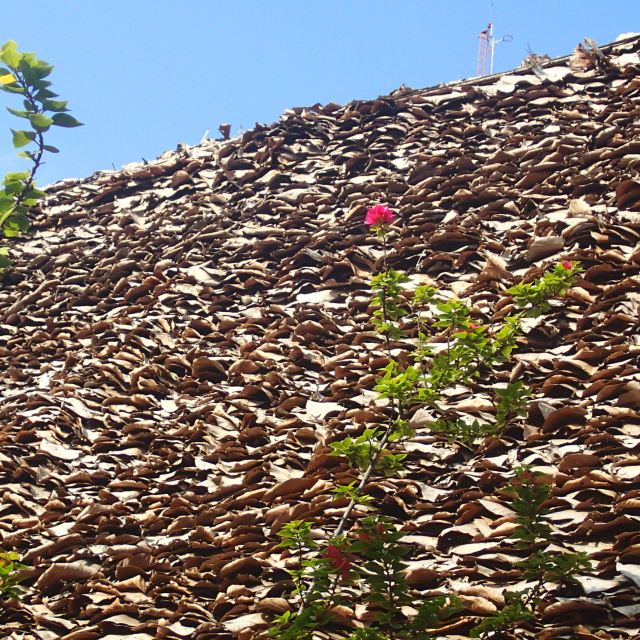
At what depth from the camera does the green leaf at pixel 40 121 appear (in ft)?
12.2

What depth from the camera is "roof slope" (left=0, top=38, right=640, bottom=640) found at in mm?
3484

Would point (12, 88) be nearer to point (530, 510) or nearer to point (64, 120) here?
point (64, 120)

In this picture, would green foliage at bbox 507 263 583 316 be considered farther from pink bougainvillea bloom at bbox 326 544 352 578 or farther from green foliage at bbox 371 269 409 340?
pink bougainvillea bloom at bbox 326 544 352 578

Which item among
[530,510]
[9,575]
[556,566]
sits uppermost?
[530,510]

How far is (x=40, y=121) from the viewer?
12.2 feet

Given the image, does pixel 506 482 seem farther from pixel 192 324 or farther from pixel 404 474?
pixel 192 324

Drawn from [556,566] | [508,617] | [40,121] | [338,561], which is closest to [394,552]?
[338,561]

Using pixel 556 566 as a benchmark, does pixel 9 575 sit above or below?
below

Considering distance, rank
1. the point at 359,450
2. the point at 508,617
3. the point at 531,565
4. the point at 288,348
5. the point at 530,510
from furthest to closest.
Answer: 1. the point at 288,348
2. the point at 359,450
3. the point at 530,510
4. the point at 531,565
5. the point at 508,617

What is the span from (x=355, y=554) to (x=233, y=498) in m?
0.82

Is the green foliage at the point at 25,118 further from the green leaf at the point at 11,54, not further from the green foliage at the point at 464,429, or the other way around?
the green foliage at the point at 464,429

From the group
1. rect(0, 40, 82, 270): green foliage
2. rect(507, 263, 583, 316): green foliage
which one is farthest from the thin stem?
rect(507, 263, 583, 316): green foliage

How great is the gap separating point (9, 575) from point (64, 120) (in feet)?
6.02

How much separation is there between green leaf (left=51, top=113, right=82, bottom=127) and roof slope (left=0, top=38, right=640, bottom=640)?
156 cm
